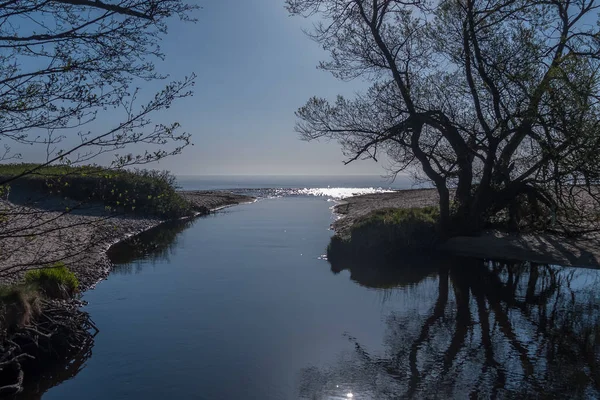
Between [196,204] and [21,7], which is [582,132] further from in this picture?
[196,204]

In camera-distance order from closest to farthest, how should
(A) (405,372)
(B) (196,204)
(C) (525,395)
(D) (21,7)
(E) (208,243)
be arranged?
(D) (21,7), (C) (525,395), (A) (405,372), (E) (208,243), (B) (196,204)

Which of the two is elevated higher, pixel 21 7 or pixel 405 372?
pixel 21 7

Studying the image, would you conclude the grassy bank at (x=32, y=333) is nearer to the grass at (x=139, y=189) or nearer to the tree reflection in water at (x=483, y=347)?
the tree reflection in water at (x=483, y=347)

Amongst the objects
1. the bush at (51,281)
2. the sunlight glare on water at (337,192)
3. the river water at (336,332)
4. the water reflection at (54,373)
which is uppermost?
the sunlight glare on water at (337,192)

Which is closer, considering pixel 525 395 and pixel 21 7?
pixel 21 7

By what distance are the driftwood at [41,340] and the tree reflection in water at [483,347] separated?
→ 13.5 feet

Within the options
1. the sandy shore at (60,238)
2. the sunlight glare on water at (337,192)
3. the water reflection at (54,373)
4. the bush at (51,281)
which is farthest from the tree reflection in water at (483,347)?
the sunlight glare on water at (337,192)

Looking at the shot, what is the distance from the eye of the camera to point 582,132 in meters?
13.4

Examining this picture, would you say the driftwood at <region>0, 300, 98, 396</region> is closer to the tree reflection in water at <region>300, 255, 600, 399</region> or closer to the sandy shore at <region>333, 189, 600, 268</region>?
the tree reflection in water at <region>300, 255, 600, 399</region>

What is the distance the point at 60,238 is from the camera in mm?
11562

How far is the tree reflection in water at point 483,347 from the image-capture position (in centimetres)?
750

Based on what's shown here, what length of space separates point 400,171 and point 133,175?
2189cm

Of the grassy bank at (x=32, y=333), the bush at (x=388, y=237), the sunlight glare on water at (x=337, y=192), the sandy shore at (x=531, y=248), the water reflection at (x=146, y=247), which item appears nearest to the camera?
the grassy bank at (x=32, y=333)

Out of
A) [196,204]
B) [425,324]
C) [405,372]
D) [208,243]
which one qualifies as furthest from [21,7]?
[196,204]
